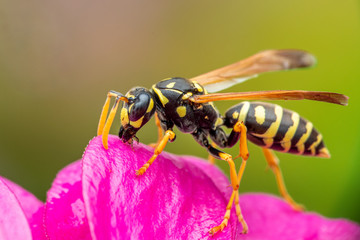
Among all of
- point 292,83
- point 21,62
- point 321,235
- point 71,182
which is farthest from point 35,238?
point 21,62

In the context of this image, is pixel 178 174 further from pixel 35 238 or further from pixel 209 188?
pixel 35 238

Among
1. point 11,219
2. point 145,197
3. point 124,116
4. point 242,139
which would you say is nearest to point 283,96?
point 242,139

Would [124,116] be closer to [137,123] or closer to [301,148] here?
[137,123]

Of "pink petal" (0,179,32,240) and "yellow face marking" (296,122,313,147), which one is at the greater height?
"pink petal" (0,179,32,240)

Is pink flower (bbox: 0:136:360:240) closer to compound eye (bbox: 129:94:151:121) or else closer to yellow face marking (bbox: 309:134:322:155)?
compound eye (bbox: 129:94:151:121)

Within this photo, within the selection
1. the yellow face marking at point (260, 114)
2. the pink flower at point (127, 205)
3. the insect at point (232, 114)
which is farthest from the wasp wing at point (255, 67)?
the pink flower at point (127, 205)

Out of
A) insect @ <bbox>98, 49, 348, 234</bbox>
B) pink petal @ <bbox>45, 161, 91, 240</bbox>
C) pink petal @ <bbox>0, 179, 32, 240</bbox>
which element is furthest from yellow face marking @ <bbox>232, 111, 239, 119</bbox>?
pink petal @ <bbox>0, 179, 32, 240</bbox>

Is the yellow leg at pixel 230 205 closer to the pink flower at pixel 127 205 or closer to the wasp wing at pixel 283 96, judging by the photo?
the pink flower at pixel 127 205
